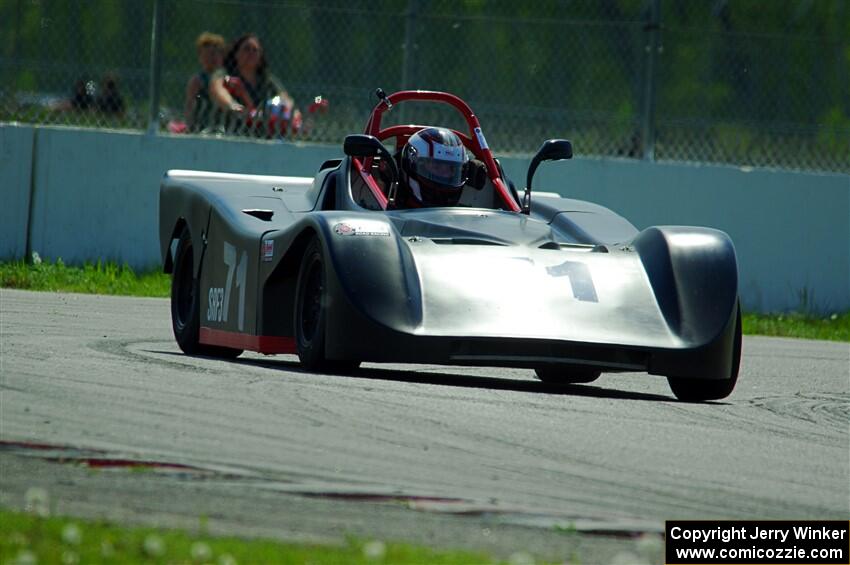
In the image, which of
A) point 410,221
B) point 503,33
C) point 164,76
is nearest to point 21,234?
point 164,76

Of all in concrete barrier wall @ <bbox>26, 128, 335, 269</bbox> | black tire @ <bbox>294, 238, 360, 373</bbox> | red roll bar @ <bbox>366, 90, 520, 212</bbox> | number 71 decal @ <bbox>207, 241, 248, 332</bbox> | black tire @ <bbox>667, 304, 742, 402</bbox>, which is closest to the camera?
black tire @ <bbox>294, 238, 360, 373</bbox>

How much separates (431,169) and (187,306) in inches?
68.8

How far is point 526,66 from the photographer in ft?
46.7

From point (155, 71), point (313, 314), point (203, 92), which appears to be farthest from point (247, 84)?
point (313, 314)

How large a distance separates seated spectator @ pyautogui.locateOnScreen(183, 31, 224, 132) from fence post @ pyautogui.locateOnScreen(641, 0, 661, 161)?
3.43 m

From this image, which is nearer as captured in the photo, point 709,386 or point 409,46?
point 709,386

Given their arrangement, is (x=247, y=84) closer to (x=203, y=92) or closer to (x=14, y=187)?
(x=203, y=92)

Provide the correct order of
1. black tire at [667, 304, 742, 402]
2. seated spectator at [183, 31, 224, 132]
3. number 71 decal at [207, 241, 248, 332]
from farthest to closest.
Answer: seated spectator at [183, 31, 224, 132]
number 71 decal at [207, 241, 248, 332]
black tire at [667, 304, 742, 402]

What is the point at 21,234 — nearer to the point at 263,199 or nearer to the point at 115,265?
the point at 115,265

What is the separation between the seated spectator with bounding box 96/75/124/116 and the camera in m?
13.7

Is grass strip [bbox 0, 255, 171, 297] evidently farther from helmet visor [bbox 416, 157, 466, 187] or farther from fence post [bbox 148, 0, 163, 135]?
helmet visor [bbox 416, 157, 466, 187]

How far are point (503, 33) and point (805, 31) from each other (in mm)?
2538

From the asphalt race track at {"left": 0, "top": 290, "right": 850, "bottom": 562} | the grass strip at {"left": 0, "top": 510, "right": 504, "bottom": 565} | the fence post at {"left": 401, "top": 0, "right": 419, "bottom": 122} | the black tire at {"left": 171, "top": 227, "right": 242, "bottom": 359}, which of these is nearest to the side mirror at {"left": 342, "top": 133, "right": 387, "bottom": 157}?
the asphalt race track at {"left": 0, "top": 290, "right": 850, "bottom": 562}

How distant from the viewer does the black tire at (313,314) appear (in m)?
7.32
